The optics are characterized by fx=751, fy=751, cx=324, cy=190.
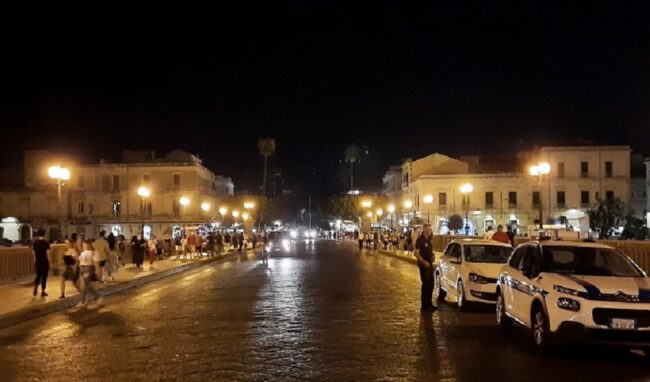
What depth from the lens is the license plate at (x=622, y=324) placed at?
10102 mm

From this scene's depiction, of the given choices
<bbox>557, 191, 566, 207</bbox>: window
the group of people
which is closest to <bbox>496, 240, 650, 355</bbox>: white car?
the group of people

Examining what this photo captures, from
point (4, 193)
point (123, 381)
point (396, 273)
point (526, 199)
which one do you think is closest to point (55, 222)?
point (4, 193)

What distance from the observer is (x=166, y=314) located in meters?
16.3

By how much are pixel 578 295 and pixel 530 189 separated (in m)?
73.6

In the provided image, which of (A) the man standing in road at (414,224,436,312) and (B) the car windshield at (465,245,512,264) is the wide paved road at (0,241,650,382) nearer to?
(A) the man standing in road at (414,224,436,312)

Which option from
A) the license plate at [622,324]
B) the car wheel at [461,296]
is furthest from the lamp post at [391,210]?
the license plate at [622,324]

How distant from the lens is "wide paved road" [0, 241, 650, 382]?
9.54 metres

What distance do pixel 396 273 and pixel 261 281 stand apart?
6477 mm

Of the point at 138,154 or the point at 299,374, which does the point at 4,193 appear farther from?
the point at 299,374

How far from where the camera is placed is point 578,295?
1037 cm

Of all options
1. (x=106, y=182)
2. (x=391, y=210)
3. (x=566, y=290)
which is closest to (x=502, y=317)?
(x=566, y=290)

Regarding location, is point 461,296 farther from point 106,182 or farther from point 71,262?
point 106,182

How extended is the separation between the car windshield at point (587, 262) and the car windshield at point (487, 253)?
5.34 meters

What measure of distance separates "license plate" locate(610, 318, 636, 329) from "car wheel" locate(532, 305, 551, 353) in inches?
35.0
